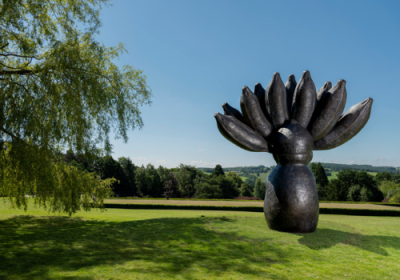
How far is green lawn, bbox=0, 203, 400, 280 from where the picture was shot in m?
5.29

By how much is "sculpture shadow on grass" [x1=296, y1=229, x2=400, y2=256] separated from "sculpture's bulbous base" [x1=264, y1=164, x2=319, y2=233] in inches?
14.5

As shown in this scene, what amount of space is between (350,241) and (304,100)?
4.52 metres

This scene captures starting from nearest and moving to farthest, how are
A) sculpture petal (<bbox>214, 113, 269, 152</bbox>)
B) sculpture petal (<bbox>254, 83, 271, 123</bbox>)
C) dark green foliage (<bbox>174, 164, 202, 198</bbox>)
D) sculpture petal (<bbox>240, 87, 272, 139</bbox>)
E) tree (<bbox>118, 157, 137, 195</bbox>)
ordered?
sculpture petal (<bbox>214, 113, 269, 152</bbox>)
sculpture petal (<bbox>240, 87, 272, 139</bbox>)
sculpture petal (<bbox>254, 83, 271, 123</bbox>)
dark green foliage (<bbox>174, 164, 202, 198</bbox>)
tree (<bbox>118, 157, 137, 195</bbox>)

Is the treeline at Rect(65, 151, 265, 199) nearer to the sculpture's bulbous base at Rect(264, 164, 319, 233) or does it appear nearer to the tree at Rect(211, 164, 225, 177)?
the tree at Rect(211, 164, 225, 177)

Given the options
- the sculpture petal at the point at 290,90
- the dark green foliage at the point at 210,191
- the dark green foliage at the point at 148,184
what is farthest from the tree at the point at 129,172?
the sculpture petal at the point at 290,90

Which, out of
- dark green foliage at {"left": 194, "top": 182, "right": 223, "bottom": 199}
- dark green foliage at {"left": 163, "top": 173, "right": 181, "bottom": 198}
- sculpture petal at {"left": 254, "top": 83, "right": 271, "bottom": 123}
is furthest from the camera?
dark green foliage at {"left": 163, "top": 173, "right": 181, "bottom": 198}

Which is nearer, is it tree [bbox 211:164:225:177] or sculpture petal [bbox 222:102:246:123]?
sculpture petal [bbox 222:102:246:123]

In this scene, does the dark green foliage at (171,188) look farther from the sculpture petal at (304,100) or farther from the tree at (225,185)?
the sculpture petal at (304,100)

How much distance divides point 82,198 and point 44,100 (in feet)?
16.7

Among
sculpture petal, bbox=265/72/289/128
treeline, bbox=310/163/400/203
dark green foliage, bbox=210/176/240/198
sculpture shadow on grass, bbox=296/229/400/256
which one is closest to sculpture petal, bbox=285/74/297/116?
sculpture petal, bbox=265/72/289/128

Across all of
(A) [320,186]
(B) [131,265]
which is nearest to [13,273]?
(B) [131,265]

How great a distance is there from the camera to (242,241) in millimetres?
7586

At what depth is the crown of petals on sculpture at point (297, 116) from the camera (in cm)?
791

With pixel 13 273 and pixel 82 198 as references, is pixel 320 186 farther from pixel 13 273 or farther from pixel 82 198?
pixel 13 273
